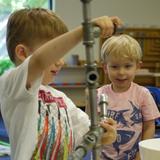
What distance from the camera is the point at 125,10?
523cm

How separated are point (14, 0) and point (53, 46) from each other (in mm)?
4604

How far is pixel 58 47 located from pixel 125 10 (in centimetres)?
475

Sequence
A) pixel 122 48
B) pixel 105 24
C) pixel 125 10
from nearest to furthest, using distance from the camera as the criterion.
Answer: pixel 105 24 → pixel 122 48 → pixel 125 10

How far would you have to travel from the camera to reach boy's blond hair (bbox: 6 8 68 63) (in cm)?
84

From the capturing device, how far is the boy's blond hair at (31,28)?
0.84 m

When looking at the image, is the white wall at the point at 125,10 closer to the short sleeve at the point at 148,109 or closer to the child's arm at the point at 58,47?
the short sleeve at the point at 148,109

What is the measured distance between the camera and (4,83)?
29.5 inches

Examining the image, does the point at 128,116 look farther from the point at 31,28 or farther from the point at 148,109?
the point at 31,28

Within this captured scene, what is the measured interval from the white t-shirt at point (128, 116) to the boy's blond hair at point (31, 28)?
1.64ft

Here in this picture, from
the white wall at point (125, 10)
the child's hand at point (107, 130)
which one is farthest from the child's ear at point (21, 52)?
the white wall at point (125, 10)

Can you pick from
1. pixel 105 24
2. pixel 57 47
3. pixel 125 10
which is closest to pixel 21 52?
pixel 57 47

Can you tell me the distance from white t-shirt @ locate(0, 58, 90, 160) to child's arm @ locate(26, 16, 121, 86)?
0.7 inches

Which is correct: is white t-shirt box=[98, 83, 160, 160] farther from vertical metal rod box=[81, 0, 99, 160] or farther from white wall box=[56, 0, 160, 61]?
white wall box=[56, 0, 160, 61]

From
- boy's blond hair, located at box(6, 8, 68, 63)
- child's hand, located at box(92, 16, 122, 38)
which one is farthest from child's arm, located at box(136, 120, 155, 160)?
child's hand, located at box(92, 16, 122, 38)
